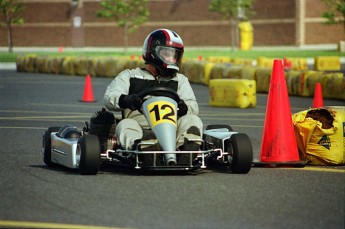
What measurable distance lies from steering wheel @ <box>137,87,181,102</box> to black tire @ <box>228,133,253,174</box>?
→ 68cm

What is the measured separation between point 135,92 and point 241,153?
136 cm

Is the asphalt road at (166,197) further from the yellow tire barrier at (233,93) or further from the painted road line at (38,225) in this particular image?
the yellow tire barrier at (233,93)

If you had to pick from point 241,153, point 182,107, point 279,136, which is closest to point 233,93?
point 279,136

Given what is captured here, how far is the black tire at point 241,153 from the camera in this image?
10.1 metres

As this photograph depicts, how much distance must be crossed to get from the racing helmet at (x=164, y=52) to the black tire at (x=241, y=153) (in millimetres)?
1080

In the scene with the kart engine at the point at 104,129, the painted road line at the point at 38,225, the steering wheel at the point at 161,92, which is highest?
the steering wheel at the point at 161,92

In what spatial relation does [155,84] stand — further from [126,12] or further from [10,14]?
[10,14]

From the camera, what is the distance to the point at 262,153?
1116 centimetres

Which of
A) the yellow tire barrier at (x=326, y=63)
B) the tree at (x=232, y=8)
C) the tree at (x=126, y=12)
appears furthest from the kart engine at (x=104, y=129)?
the tree at (x=232, y=8)

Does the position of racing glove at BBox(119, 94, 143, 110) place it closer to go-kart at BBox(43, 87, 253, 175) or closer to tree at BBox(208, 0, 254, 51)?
go-kart at BBox(43, 87, 253, 175)

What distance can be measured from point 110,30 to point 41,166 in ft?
228

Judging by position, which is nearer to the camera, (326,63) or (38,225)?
(38,225)

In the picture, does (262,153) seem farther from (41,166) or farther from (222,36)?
(222,36)

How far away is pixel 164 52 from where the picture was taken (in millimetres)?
10930
